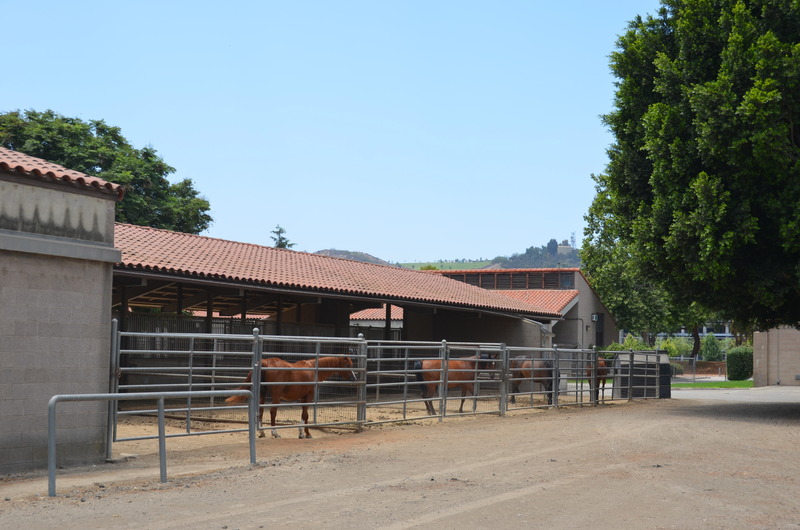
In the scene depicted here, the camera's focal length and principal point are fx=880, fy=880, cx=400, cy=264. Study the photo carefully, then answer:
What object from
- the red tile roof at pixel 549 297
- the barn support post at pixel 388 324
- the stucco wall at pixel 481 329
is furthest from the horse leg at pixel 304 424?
the red tile roof at pixel 549 297

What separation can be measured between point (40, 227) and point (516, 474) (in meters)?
6.25

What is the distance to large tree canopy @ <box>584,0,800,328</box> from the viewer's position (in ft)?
58.4

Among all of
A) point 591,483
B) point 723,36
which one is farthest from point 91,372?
point 723,36

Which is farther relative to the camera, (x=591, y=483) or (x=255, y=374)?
(x=255, y=374)

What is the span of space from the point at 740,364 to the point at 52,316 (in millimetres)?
47676

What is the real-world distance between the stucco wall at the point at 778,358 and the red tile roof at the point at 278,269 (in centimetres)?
1361

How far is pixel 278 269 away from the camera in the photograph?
24.0m

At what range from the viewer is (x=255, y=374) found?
13195 mm

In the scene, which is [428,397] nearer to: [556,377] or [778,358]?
[556,377]

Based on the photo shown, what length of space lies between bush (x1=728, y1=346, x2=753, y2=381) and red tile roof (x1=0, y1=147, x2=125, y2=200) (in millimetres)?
46751

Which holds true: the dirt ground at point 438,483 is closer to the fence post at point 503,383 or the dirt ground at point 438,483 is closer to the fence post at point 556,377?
the fence post at point 503,383

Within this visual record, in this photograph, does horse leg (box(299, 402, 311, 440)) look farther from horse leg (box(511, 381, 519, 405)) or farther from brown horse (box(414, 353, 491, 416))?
horse leg (box(511, 381, 519, 405))

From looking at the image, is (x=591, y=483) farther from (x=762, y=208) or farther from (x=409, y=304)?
(x=409, y=304)

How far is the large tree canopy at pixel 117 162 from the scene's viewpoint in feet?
123
